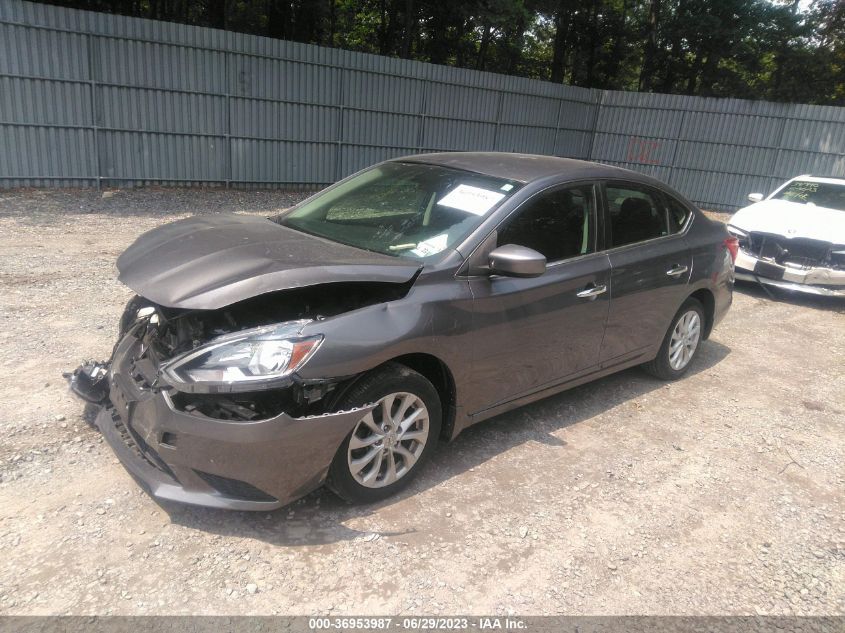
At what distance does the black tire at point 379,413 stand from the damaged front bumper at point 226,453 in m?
0.07

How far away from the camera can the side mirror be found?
338cm

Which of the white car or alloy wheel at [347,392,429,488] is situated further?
the white car

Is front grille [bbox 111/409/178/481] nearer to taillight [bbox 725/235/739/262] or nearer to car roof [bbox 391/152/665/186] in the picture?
car roof [bbox 391/152/665/186]

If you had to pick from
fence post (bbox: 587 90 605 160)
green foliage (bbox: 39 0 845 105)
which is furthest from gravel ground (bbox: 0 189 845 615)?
green foliage (bbox: 39 0 845 105)

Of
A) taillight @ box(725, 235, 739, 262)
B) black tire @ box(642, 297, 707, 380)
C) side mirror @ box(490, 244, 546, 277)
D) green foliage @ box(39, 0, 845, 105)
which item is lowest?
black tire @ box(642, 297, 707, 380)

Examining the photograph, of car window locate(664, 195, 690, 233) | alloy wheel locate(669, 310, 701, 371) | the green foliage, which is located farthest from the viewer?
the green foliage

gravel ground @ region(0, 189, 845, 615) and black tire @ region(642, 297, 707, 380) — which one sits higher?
black tire @ region(642, 297, 707, 380)

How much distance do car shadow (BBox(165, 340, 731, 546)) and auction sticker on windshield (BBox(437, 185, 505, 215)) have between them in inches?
55.6

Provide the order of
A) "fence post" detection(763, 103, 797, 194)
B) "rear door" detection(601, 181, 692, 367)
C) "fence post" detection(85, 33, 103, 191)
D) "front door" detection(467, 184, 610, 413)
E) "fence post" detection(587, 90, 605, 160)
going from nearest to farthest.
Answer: "front door" detection(467, 184, 610, 413) → "rear door" detection(601, 181, 692, 367) → "fence post" detection(85, 33, 103, 191) → "fence post" detection(763, 103, 797, 194) → "fence post" detection(587, 90, 605, 160)

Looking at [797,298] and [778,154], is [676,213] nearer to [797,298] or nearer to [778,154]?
[797,298]

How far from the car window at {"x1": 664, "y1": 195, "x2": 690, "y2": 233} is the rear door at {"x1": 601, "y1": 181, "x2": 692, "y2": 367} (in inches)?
0.5

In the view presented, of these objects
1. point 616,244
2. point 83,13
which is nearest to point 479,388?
point 616,244

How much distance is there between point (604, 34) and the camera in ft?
86.4

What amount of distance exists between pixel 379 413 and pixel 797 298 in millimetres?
7457
